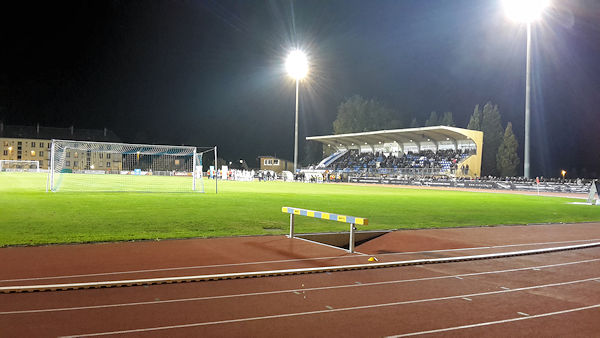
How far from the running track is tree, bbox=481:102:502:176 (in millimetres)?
65187

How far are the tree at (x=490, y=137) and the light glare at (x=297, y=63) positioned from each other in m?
33.6

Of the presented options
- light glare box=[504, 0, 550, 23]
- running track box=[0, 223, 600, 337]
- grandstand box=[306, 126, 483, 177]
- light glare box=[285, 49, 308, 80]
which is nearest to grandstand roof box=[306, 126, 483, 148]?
grandstand box=[306, 126, 483, 177]

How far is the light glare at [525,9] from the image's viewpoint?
36.2 metres

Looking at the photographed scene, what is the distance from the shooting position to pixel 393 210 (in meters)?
19.9

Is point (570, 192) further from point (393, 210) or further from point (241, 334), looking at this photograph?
point (241, 334)

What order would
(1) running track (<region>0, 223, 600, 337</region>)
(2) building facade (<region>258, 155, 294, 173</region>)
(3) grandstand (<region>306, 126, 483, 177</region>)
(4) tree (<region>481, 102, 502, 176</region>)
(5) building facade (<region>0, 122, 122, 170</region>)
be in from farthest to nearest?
(5) building facade (<region>0, 122, 122, 170</region>), (2) building facade (<region>258, 155, 294, 173</region>), (4) tree (<region>481, 102, 502, 176</region>), (3) grandstand (<region>306, 126, 483, 177</region>), (1) running track (<region>0, 223, 600, 337</region>)

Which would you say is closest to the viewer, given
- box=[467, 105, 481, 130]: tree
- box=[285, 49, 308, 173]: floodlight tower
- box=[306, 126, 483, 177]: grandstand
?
box=[285, 49, 308, 173]: floodlight tower

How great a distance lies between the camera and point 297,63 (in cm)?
5491

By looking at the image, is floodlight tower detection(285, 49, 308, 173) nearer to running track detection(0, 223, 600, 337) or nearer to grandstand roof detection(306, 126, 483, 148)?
grandstand roof detection(306, 126, 483, 148)

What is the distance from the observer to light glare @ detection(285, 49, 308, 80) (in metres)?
54.8

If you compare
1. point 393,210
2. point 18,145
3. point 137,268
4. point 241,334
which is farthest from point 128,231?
point 18,145

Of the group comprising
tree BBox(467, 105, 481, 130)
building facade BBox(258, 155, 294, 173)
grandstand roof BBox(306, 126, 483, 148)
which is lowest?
building facade BBox(258, 155, 294, 173)

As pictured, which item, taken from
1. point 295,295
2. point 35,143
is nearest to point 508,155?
point 295,295

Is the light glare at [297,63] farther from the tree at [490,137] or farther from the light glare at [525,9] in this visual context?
the tree at [490,137]
